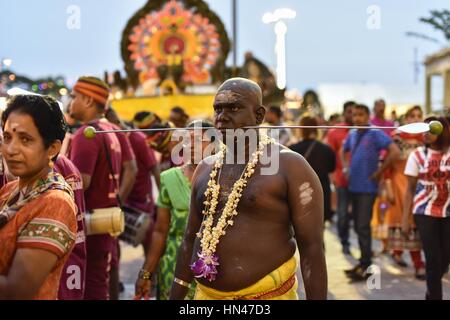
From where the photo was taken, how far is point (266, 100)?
25.9 metres

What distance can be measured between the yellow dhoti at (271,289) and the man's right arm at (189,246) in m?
0.32

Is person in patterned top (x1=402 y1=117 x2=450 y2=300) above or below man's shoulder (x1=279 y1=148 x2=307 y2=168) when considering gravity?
below

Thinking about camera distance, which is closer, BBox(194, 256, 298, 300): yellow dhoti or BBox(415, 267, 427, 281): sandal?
BBox(194, 256, 298, 300): yellow dhoti

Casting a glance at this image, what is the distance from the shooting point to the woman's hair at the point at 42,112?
2873mm

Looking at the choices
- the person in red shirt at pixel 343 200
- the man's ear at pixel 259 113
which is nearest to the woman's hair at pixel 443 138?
the man's ear at pixel 259 113

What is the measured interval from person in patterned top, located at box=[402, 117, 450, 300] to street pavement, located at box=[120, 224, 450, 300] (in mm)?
675

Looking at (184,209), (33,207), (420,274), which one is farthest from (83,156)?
(420,274)

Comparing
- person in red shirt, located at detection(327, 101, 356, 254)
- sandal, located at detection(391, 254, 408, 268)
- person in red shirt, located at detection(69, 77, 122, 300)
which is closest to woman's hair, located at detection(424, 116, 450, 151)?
person in red shirt, located at detection(69, 77, 122, 300)

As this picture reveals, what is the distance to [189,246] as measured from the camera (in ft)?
13.3

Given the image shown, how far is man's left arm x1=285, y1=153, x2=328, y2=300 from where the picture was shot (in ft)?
12.0

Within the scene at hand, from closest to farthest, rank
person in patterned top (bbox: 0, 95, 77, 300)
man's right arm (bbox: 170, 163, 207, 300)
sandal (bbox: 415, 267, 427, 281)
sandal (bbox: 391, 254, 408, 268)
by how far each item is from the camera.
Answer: person in patterned top (bbox: 0, 95, 77, 300) < man's right arm (bbox: 170, 163, 207, 300) < sandal (bbox: 415, 267, 427, 281) < sandal (bbox: 391, 254, 408, 268)

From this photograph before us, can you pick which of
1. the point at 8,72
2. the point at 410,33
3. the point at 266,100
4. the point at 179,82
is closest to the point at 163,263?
the point at 410,33

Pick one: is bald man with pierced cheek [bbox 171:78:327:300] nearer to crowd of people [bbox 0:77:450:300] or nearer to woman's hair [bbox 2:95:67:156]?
crowd of people [bbox 0:77:450:300]
